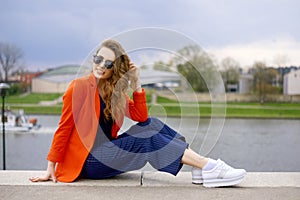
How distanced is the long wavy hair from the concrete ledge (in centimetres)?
39

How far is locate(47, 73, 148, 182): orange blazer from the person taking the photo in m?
2.70

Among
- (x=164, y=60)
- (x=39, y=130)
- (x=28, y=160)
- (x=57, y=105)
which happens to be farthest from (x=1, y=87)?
(x=57, y=105)

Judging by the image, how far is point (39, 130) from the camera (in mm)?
24906

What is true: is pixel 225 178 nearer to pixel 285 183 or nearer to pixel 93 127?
pixel 285 183

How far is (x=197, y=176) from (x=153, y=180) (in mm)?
291

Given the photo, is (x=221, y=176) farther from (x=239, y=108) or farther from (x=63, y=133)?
(x=239, y=108)

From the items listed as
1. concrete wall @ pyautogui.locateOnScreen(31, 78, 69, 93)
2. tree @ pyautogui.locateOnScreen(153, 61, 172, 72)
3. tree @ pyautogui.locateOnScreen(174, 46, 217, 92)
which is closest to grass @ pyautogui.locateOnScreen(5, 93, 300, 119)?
concrete wall @ pyautogui.locateOnScreen(31, 78, 69, 93)

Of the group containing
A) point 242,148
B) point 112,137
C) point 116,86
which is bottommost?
point 242,148

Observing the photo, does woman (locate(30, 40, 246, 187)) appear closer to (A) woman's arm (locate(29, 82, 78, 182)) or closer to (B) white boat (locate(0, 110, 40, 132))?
(A) woman's arm (locate(29, 82, 78, 182))

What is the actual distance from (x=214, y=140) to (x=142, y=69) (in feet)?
2.04

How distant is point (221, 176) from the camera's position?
2.67 metres

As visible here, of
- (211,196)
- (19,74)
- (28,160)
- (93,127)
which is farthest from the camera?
(19,74)

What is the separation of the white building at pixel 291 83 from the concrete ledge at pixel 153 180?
34828 millimetres

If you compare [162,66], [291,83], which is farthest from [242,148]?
[291,83]
